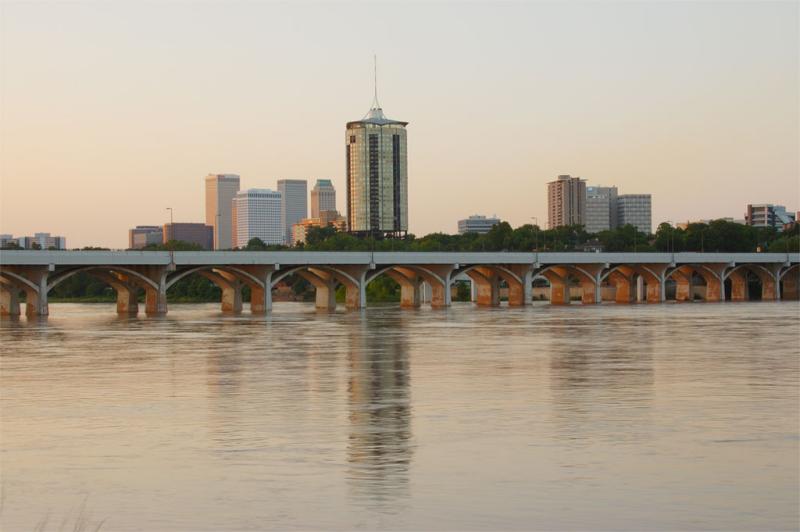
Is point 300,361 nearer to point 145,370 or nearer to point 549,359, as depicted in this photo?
point 145,370

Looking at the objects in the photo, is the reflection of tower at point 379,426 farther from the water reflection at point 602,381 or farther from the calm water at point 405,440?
the water reflection at point 602,381

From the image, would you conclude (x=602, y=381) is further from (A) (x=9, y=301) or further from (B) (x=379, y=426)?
(A) (x=9, y=301)

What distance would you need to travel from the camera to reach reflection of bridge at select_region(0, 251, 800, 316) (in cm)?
8038

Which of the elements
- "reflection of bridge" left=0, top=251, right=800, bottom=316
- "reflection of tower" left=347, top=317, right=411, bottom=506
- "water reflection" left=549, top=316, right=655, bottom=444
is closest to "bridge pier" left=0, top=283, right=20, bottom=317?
"reflection of bridge" left=0, top=251, right=800, bottom=316

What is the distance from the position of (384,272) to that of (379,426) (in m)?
90.6

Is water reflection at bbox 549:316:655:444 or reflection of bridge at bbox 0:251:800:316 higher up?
reflection of bridge at bbox 0:251:800:316

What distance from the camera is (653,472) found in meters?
16.8

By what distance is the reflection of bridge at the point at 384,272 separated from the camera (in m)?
80.4

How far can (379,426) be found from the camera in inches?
869

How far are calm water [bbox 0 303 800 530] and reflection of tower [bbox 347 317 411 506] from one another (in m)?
0.06

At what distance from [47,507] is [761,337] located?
1625 inches

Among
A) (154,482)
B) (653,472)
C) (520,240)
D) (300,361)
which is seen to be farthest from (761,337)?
(520,240)

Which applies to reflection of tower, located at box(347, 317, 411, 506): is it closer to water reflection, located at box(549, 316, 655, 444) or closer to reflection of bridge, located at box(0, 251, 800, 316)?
water reflection, located at box(549, 316, 655, 444)

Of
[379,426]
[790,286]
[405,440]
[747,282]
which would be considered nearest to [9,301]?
[379,426]
